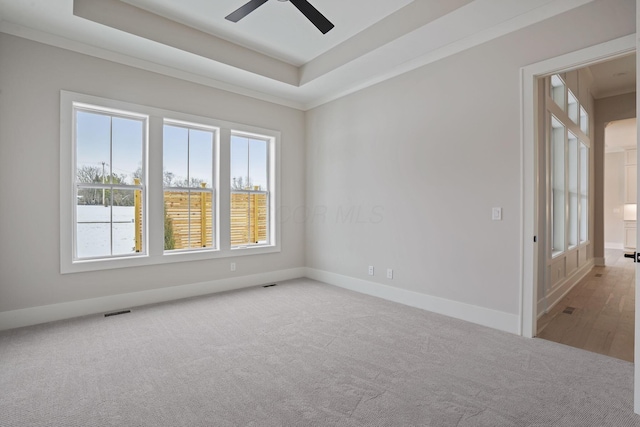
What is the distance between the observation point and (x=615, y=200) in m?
9.09

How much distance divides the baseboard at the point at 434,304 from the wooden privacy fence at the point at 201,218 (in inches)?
55.9

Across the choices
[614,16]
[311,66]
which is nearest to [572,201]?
[614,16]

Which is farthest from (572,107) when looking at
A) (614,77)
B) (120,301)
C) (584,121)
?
(120,301)

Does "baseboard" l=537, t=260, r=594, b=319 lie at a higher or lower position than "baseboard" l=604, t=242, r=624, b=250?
lower

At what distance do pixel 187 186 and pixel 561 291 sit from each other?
17.7 feet

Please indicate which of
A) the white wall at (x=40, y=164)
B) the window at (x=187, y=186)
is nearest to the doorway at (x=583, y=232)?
the window at (x=187, y=186)

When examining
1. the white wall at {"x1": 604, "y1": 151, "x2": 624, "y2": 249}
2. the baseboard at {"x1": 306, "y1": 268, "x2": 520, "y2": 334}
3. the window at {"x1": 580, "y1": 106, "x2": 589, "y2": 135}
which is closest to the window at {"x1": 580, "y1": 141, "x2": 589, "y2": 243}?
the window at {"x1": 580, "y1": 106, "x2": 589, "y2": 135}

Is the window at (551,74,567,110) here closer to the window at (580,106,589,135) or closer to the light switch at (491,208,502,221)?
the window at (580,106,589,135)

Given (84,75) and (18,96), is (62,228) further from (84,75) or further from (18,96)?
(84,75)

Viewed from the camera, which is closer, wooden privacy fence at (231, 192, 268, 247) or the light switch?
the light switch

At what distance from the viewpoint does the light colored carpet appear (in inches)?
72.9

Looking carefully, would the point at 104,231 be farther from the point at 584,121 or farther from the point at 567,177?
the point at 584,121

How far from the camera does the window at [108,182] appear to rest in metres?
3.62

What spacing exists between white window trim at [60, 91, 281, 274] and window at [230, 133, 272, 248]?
0.36 ft
